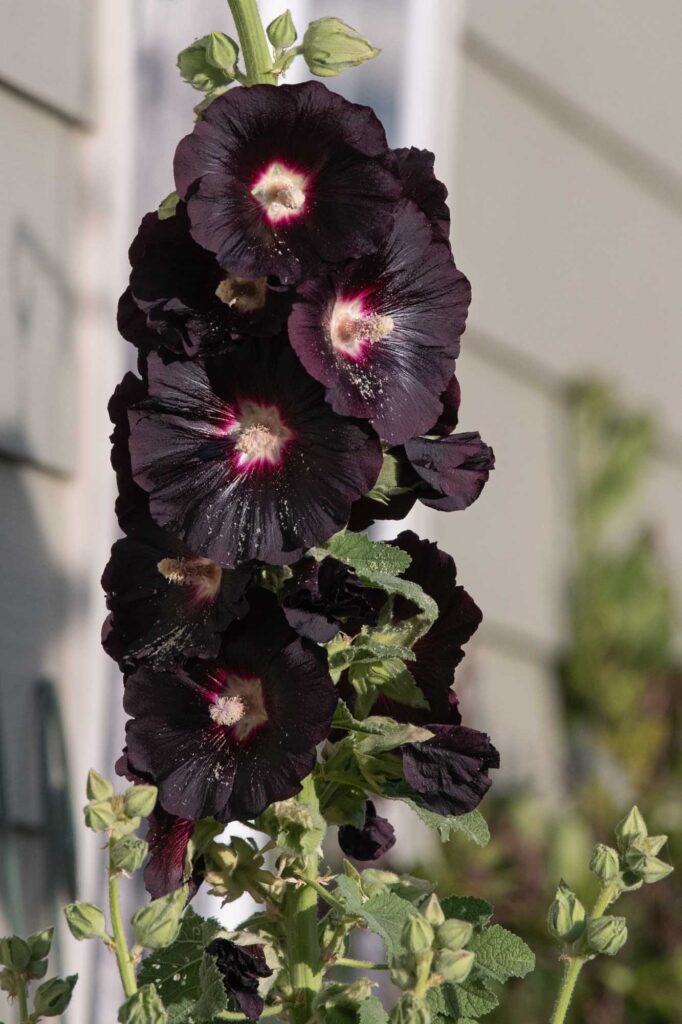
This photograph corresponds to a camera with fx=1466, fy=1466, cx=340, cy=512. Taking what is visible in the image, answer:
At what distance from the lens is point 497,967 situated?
72 cm

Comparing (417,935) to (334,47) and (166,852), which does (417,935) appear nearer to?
(166,852)

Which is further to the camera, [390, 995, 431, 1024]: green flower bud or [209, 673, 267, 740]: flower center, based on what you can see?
[209, 673, 267, 740]: flower center

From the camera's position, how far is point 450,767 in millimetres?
738

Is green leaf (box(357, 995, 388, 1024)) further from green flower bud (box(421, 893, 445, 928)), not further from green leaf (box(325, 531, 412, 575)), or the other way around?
green leaf (box(325, 531, 412, 575))

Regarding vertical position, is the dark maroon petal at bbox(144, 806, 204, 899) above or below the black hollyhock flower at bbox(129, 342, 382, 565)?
below

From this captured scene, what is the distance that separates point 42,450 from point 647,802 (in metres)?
Result: 1.60

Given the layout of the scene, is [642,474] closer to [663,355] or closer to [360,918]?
[663,355]

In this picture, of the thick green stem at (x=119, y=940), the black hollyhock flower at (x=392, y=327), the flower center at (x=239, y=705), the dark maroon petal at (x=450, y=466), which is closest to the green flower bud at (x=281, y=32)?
the black hollyhock flower at (x=392, y=327)

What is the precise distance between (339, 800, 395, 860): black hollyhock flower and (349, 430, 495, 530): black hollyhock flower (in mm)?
177

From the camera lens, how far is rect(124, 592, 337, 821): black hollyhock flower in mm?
699

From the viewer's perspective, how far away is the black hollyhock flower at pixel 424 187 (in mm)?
777

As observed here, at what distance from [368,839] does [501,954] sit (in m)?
0.13

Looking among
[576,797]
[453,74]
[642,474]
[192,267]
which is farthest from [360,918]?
[642,474]

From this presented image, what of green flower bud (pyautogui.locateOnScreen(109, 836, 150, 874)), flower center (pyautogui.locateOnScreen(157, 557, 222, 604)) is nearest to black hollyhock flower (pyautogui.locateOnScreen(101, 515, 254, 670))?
flower center (pyautogui.locateOnScreen(157, 557, 222, 604))
